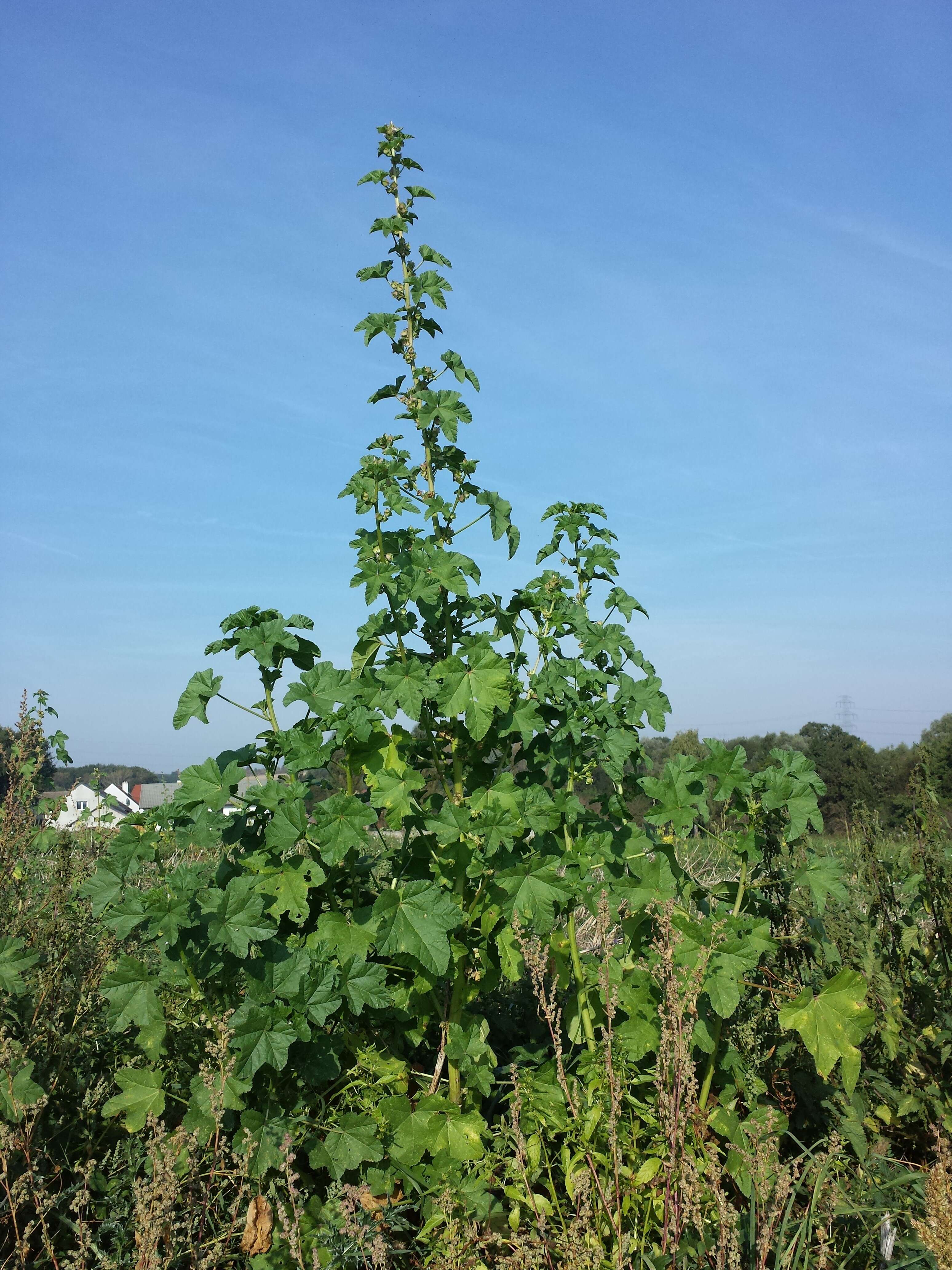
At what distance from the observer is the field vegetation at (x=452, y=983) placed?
265 cm

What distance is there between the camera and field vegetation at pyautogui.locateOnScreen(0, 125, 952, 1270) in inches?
104

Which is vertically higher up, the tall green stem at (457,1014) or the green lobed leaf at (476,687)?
the green lobed leaf at (476,687)

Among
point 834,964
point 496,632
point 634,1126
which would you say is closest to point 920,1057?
point 834,964

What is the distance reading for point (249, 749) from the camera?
3.02 meters

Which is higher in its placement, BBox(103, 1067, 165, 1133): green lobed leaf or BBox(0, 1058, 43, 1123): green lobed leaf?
BBox(0, 1058, 43, 1123): green lobed leaf

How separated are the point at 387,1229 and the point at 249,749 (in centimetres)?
155

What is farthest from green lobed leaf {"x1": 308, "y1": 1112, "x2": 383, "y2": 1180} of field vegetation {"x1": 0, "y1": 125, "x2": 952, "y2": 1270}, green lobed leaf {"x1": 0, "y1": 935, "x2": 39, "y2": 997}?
green lobed leaf {"x1": 0, "y1": 935, "x2": 39, "y2": 997}

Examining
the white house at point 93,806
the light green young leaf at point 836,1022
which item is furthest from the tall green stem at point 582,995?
the white house at point 93,806

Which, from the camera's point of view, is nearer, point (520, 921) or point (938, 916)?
point (520, 921)

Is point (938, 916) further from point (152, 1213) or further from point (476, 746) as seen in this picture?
point (152, 1213)

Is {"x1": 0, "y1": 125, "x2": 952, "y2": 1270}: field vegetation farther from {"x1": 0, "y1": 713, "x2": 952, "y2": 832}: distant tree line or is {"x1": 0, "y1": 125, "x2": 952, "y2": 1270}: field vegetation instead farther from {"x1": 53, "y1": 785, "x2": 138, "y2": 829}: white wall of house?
{"x1": 53, "y1": 785, "x2": 138, "y2": 829}: white wall of house

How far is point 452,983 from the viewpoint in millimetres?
3119

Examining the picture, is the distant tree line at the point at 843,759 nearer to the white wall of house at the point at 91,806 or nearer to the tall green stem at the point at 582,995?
the tall green stem at the point at 582,995

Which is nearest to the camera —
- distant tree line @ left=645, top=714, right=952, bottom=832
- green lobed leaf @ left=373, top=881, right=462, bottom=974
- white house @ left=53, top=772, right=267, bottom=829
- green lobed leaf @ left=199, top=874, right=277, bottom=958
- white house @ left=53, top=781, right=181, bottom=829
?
green lobed leaf @ left=199, top=874, right=277, bottom=958
